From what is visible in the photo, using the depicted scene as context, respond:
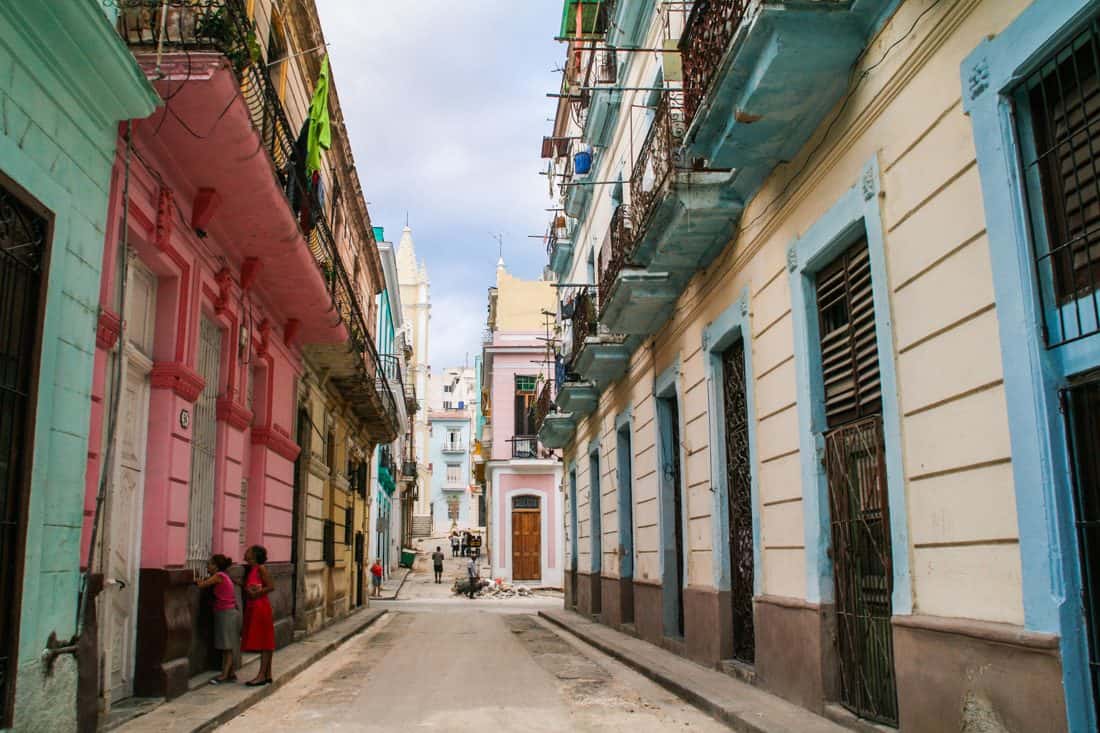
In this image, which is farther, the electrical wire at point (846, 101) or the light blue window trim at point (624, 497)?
the light blue window trim at point (624, 497)

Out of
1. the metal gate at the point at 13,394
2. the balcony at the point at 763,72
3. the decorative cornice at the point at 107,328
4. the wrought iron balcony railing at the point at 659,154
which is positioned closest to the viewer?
the metal gate at the point at 13,394

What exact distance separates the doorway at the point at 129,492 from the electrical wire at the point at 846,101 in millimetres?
5431

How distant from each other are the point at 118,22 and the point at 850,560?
663 centimetres

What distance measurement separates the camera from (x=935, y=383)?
18.7ft

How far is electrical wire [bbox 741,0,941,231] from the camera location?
19.6 feet

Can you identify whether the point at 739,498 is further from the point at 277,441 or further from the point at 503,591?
the point at 503,591

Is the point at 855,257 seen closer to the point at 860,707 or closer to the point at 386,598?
the point at 860,707

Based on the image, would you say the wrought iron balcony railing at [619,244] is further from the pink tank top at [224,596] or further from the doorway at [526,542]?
the doorway at [526,542]

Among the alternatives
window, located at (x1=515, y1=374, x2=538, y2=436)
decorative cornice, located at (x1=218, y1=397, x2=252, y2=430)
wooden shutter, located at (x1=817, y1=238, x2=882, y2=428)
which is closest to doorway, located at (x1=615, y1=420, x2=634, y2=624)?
decorative cornice, located at (x1=218, y1=397, x2=252, y2=430)

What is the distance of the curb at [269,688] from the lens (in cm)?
740

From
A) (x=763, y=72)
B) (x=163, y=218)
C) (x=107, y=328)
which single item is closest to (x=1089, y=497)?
(x=763, y=72)

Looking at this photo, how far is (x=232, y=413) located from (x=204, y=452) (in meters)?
0.62

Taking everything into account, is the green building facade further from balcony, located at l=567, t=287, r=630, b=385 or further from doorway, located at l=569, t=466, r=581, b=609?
doorway, located at l=569, t=466, r=581, b=609

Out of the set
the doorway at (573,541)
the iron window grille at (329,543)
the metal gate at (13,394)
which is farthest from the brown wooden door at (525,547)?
the metal gate at (13,394)
